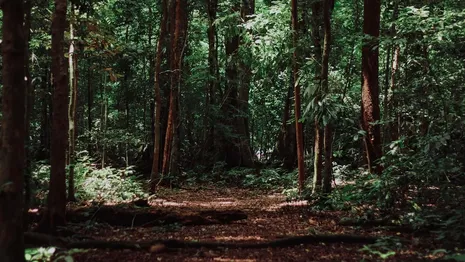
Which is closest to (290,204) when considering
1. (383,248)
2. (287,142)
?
(383,248)

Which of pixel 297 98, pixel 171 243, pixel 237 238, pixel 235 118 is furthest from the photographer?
pixel 235 118

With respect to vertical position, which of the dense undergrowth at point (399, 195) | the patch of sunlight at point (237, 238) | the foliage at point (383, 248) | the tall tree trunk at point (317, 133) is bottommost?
the patch of sunlight at point (237, 238)

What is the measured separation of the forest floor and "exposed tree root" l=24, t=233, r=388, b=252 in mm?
73

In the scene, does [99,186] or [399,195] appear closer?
[399,195]

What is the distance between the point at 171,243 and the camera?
6.11 metres

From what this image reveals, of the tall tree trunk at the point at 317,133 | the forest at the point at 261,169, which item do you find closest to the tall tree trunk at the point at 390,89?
the forest at the point at 261,169

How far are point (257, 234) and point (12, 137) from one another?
14.8 feet

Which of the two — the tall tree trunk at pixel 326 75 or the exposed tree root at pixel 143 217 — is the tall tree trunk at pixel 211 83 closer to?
the tall tree trunk at pixel 326 75

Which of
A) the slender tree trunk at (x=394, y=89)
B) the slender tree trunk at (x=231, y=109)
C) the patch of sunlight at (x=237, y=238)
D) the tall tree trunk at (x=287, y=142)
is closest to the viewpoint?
the patch of sunlight at (x=237, y=238)

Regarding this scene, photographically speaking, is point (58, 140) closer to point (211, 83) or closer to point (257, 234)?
point (257, 234)

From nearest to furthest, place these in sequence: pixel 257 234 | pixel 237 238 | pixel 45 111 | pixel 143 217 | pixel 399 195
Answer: pixel 237 238 → pixel 257 234 → pixel 399 195 → pixel 143 217 → pixel 45 111

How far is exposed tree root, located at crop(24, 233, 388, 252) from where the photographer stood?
19.3 ft

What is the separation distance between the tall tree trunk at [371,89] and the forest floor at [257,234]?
93.2 inches

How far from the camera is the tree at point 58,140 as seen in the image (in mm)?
7062
